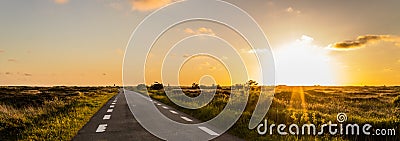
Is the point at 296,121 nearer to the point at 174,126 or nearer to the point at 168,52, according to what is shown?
the point at 174,126

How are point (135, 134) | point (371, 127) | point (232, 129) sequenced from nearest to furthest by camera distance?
point (135, 134)
point (232, 129)
point (371, 127)

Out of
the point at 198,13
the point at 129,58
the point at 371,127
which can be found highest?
the point at 198,13

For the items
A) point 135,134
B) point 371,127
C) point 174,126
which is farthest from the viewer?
point 371,127

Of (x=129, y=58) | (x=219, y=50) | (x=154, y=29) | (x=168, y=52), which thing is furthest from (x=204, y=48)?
(x=129, y=58)

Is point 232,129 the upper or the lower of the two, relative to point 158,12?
lower

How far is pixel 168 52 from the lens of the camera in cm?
1342

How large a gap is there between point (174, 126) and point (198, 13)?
17.5ft
